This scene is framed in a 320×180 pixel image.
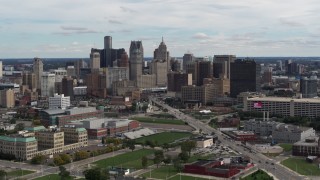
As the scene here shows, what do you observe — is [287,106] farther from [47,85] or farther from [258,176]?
[47,85]

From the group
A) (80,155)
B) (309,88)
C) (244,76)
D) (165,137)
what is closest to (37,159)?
(80,155)

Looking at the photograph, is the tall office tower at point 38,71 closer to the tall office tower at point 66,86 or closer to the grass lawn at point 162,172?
the tall office tower at point 66,86

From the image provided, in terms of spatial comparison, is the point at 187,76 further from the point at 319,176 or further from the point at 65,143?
the point at 319,176

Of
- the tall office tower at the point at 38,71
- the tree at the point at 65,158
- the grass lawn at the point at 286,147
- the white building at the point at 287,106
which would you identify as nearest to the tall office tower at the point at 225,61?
the white building at the point at 287,106

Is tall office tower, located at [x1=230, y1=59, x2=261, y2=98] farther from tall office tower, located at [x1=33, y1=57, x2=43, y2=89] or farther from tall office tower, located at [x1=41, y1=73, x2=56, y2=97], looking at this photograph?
tall office tower, located at [x1=33, y1=57, x2=43, y2=89]

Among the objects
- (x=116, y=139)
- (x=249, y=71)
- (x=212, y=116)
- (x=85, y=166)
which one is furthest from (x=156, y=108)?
(x=85, y=166)

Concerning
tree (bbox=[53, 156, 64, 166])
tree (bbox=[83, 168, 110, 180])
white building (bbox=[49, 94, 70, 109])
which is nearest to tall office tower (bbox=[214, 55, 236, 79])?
white building (bbox=[49, 94, 70, 109])
